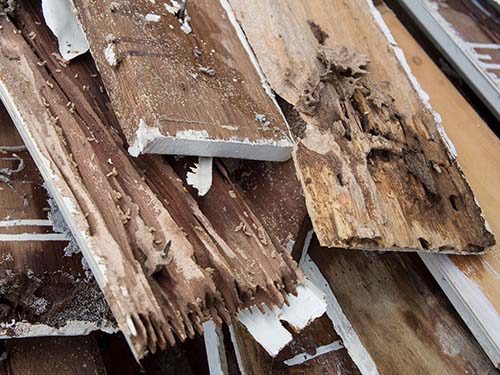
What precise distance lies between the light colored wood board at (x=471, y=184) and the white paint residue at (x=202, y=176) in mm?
679

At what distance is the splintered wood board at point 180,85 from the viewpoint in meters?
1.43

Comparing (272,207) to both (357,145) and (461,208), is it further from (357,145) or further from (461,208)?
→ (461,208)

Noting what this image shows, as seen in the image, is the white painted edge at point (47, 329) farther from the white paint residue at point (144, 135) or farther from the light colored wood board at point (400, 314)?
the light colored wood board at point (400, 314)

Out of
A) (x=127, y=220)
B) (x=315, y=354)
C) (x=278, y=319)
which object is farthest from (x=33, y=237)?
(x=315, y=354)

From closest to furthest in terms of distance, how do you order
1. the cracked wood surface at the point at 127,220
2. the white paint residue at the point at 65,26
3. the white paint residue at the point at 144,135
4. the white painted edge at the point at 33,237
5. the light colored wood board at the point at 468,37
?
the cracked wood surface at the point at 127,220
the white paint residue at the point at 144,135
the white painted edge at the point at 33,237
the white paint residue at the point at 65,26
the light colored wood board at the point at 468,37

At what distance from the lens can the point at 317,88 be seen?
5.66ft

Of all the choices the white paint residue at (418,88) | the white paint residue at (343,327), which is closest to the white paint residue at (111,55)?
the white paint residue at (343,327)

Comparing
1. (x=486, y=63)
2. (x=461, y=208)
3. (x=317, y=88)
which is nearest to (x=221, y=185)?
(x=317, y=88)

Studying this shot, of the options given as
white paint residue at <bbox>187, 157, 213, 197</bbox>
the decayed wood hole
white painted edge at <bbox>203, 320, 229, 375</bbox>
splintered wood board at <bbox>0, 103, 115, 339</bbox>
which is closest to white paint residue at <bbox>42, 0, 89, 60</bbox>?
splintered wood board at <bbox>0, 103, 115, 339</bbox>

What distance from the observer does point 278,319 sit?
1428mm

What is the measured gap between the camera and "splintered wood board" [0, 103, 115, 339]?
1535mm

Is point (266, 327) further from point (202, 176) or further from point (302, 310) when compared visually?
point (202, 176)

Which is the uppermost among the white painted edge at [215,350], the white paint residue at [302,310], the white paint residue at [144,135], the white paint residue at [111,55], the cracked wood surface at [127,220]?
the white paint residue at [111,55]

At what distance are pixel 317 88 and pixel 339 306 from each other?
63 cm
